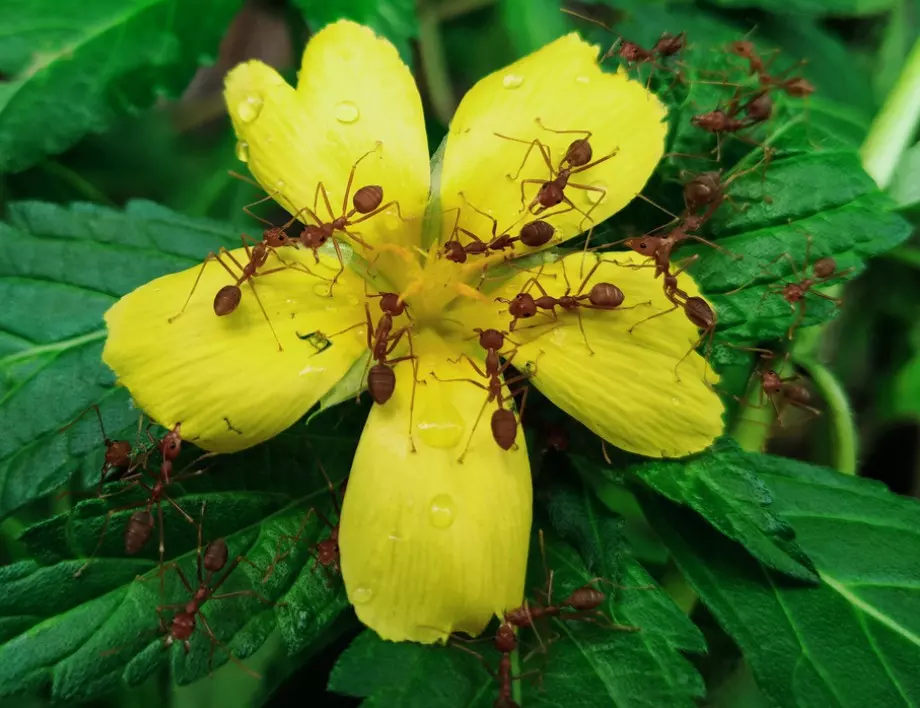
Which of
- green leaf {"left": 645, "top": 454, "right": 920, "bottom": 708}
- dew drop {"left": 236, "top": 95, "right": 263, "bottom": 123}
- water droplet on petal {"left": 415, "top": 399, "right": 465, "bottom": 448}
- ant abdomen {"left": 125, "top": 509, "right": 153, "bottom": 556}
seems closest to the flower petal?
dew drop {"left": 236, "top": 95, "right": 263, "bottom": 123}

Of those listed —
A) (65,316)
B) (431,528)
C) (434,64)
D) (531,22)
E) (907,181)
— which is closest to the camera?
(431,528)

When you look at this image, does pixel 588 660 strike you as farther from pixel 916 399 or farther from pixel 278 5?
pixel 278 5

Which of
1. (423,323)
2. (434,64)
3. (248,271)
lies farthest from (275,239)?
(434,64)

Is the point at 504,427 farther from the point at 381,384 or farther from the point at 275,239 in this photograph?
the point at 275,239

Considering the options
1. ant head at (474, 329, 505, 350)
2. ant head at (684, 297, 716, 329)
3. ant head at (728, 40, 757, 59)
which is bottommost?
ant head at (474, 329, 505, 350)

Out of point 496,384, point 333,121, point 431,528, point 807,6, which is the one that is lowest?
point 431,528

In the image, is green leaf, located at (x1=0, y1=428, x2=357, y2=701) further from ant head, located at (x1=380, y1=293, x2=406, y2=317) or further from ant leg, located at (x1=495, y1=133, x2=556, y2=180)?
ant leg, located at (x1=495, y1=133, x2=556, y2=180)
